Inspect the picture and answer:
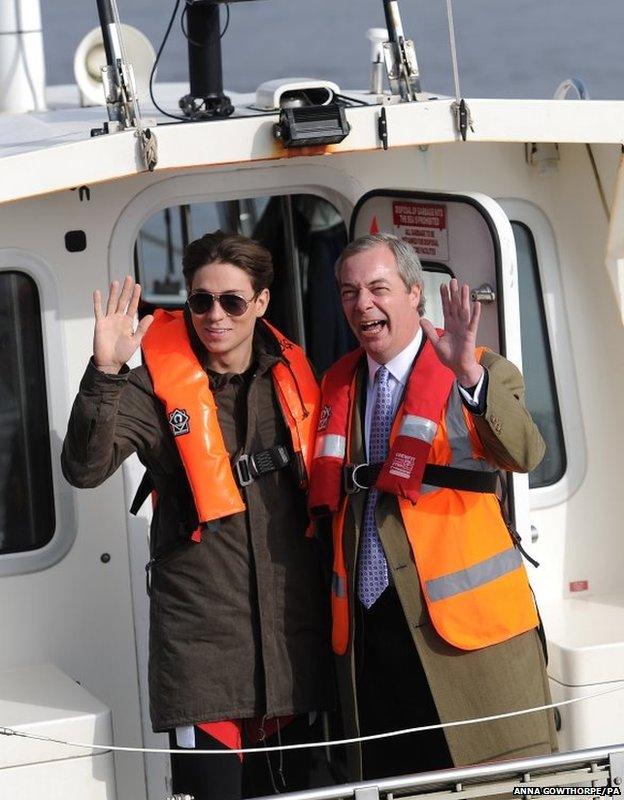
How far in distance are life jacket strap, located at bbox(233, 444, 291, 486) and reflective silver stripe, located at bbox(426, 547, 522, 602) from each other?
54 centimetres

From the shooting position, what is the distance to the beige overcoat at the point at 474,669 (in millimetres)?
3863

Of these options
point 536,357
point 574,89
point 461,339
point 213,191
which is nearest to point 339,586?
point 461,339

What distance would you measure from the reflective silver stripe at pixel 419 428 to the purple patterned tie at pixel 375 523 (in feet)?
0.46

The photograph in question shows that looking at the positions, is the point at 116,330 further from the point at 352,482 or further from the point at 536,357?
the point at 536,357

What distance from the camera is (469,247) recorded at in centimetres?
446

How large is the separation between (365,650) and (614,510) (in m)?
1.46

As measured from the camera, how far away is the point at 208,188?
16.1 feet

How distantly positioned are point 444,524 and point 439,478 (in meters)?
0.12

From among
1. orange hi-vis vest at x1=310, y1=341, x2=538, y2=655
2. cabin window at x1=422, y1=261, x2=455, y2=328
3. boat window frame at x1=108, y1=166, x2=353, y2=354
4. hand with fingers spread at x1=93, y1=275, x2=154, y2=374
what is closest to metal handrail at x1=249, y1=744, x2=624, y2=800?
orange hi-vis vest at x1=310, y1=341, x2=538, y2=655

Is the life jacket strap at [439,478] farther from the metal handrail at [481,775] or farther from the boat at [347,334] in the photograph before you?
the metal handrail at [481,775]

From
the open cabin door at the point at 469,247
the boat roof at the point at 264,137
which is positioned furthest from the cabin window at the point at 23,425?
the open cabin door at the point at 469,247

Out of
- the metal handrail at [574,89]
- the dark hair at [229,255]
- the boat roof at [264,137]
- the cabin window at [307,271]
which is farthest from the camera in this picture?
the cabin window at [307,271]

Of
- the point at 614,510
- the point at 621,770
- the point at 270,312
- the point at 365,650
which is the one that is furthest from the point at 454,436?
the point at 270,312

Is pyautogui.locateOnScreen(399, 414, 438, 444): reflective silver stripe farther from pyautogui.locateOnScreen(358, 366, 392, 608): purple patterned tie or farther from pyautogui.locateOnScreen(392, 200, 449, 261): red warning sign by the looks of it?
pyautogui.locateOnScreen(392, 200, 449, 261): red warning sign
